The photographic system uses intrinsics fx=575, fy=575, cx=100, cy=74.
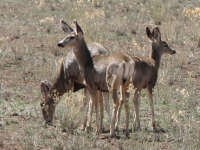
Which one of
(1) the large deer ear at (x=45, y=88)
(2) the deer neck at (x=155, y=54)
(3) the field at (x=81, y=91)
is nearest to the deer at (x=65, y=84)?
(1) the large deer ear at (x=45, y=88)

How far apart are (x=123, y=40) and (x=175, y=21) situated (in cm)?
298

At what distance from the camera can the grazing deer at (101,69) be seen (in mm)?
9492

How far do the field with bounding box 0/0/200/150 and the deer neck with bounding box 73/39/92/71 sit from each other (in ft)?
2.14

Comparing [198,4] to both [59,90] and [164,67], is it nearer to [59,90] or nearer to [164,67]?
[164,67]

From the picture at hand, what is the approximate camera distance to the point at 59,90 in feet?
37.8

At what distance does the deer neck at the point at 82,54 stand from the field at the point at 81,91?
651mm

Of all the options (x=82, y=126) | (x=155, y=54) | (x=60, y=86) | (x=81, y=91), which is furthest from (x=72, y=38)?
(x=81, y=91)

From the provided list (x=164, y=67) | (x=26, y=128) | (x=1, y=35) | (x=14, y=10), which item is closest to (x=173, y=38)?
(x=164, y=67)

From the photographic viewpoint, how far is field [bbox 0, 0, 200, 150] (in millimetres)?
9625

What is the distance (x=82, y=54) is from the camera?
35.3 ft

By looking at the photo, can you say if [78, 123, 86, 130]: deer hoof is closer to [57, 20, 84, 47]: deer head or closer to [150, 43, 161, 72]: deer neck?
[57, 20, 84, 47]: deer head

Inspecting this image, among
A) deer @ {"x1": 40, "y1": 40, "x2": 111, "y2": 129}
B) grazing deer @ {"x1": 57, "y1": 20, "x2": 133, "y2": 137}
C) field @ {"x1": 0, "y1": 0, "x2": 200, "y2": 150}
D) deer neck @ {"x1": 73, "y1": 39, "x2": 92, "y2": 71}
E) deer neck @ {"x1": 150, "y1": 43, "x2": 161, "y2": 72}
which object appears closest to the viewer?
grazing deer @ {"x1": 57, "y1": 20, "x2": 133, "y2": 137}

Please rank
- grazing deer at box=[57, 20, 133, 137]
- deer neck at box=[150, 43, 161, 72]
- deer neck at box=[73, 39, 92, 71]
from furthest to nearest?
deer neck at box=[150, 43, 161, 72] → deer neck at box=[73, 39, 92, 71] → grazing deer at box=[57, 20, 133, 137]

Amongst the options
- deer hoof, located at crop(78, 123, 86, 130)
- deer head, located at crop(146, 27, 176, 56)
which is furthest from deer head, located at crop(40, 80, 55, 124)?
deer head, located at crop(146, 27, 176, 56)
